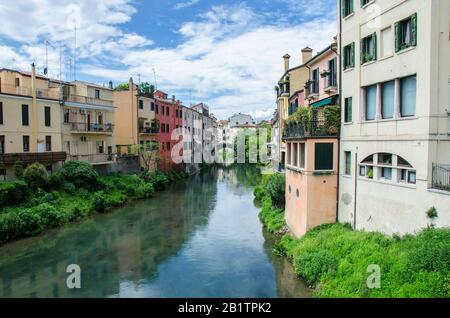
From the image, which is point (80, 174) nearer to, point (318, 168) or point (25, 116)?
point (25, 116)

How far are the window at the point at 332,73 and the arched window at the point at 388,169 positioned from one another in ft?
19.4

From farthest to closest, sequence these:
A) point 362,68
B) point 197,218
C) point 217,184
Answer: point 217,184 → point 197,218 → point 362,68

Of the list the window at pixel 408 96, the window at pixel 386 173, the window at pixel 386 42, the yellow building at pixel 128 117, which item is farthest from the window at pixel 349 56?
the yellow building at pixel 128 117

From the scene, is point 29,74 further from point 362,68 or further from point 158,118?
point 362,68

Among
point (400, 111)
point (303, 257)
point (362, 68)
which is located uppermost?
point (362, 68)

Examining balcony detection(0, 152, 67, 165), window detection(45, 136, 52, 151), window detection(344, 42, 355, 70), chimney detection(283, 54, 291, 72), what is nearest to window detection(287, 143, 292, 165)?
window detection(344, 42, 355, 70)

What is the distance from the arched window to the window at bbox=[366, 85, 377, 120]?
207 cm

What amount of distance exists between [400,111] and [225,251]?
12180 mm

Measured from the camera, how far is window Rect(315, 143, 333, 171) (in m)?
19.4

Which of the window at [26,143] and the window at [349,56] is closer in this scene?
the window at [349,56]

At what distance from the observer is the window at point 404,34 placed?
1399cm

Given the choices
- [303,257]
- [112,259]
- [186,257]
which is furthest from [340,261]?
[112,259]

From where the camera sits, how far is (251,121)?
144125 millimetres

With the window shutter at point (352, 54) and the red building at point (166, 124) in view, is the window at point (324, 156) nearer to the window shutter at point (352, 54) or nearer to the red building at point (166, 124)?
the window shutter at point (352, 54)
